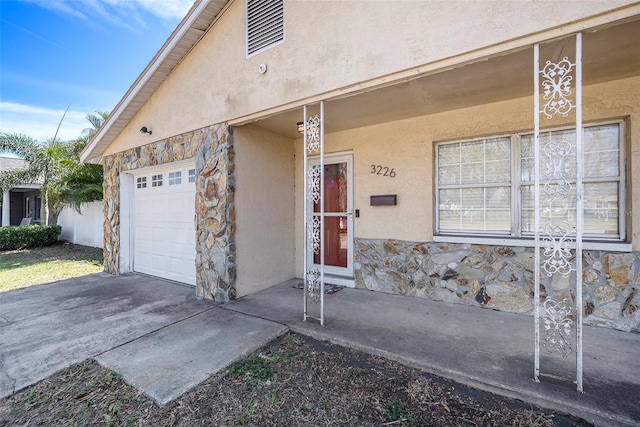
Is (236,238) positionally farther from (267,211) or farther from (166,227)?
(166,227)

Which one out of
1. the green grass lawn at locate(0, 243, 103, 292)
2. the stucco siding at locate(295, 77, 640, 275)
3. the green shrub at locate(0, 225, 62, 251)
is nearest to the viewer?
the stucco siding at locate(295, 77, 640, 275)

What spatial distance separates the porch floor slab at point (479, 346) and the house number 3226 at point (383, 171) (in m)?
2.05

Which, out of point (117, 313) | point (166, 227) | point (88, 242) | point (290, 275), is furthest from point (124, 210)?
point (88, 242)

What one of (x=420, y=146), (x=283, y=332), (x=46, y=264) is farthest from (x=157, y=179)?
(x=420, y=146)

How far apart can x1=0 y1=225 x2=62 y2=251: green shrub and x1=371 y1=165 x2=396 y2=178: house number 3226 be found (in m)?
14.1

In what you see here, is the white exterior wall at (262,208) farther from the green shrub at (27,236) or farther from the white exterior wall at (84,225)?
the green shrub at (27,236)

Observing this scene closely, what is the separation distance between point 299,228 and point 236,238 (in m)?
1.58

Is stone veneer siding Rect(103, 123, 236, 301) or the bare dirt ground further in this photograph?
stone veneer siding Rect(103, 123, 236, 301)

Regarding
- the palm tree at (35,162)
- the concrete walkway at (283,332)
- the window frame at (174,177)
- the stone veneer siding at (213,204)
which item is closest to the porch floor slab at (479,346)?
the concrete walkway at (283,332)

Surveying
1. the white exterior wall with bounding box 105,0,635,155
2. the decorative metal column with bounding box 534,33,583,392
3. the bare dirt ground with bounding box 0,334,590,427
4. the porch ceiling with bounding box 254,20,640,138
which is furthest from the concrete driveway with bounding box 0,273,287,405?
the porch ceiling with bounding box 254,20,640,138

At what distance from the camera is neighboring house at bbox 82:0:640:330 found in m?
3.03

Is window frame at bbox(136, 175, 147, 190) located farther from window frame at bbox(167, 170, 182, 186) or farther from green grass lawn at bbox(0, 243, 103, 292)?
green grass lawn at bbox(0, 243, 103, 292)

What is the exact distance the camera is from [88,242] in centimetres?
1187

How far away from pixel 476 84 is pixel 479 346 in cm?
300
